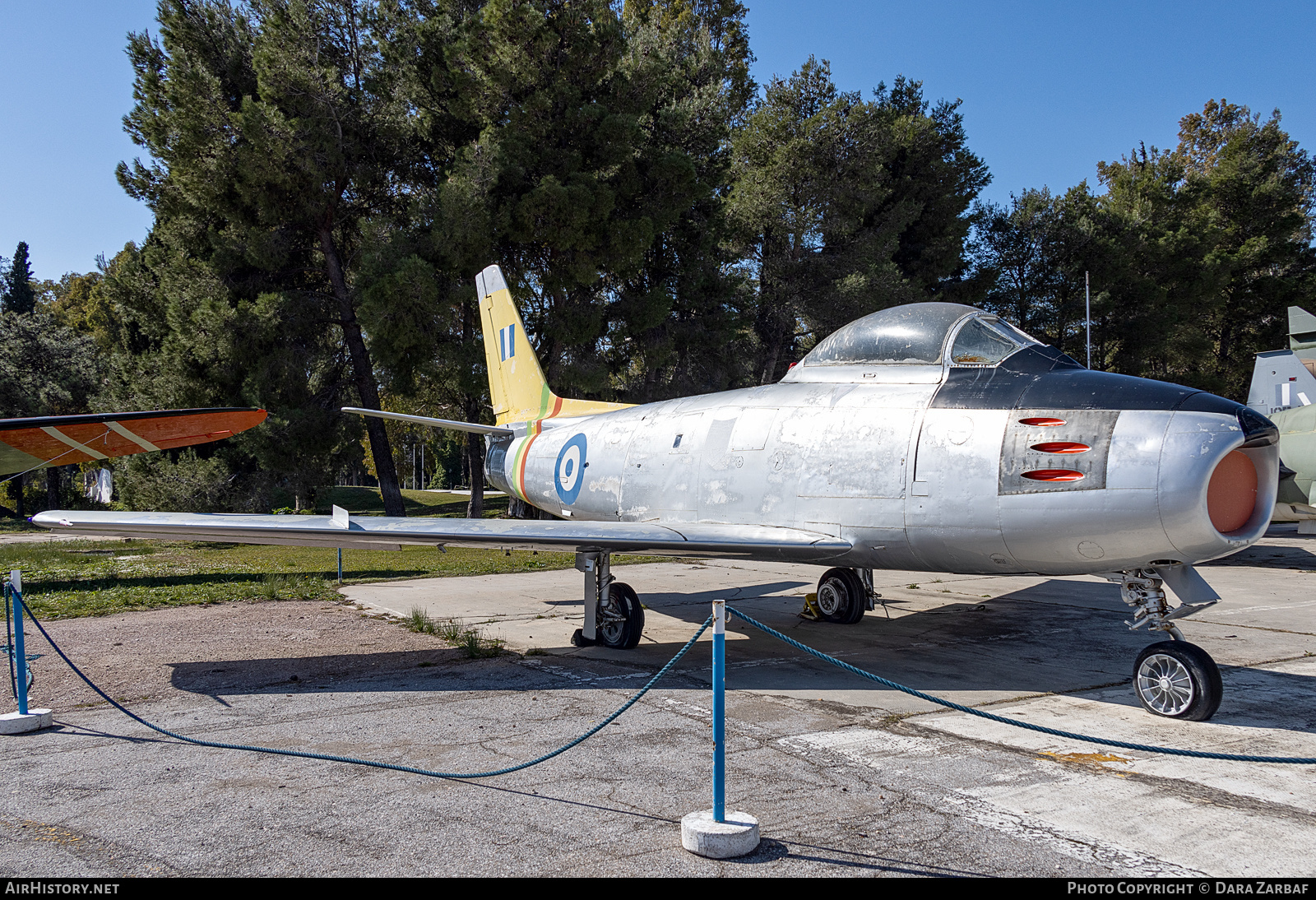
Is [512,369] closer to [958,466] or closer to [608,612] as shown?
[608,612]

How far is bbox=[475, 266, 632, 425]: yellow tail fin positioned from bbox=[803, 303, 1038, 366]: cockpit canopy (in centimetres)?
449

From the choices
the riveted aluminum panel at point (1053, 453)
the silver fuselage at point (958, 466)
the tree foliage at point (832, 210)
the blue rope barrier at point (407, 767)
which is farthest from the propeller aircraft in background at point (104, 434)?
the tree foliage at point (832, 210)

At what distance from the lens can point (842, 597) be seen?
9516 mm

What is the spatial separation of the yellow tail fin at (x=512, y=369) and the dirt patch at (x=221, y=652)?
12.3 ft

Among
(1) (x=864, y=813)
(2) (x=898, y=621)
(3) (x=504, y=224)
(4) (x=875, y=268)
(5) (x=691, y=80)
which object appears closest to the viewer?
(1) (x=864, y=813)

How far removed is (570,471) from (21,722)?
5798 millimetres

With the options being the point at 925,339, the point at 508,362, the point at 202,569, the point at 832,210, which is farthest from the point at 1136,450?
the point at 832,210

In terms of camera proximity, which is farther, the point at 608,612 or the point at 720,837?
the point at 608,612

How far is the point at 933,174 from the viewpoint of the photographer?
110 ft

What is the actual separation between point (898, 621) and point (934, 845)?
6.36m

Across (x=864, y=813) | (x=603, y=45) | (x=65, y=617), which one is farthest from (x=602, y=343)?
(x=864, y=813)

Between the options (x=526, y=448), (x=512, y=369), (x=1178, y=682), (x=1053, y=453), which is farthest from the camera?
(x=512, y=369)

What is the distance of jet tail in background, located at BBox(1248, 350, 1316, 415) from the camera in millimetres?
18125
